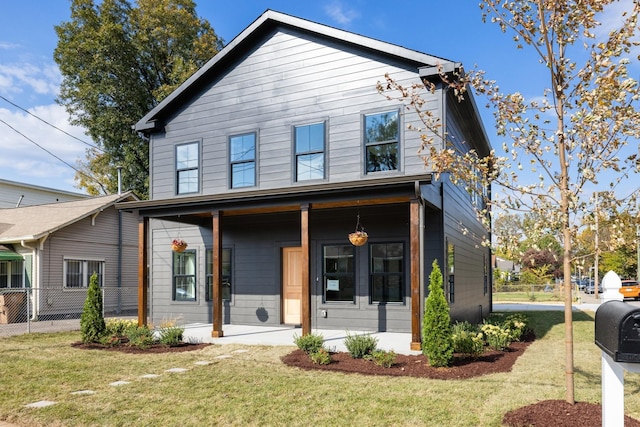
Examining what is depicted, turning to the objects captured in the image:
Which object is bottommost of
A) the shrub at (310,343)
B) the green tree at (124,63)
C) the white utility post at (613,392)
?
the shrub at (310,343)

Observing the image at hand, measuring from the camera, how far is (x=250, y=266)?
44.4 feet

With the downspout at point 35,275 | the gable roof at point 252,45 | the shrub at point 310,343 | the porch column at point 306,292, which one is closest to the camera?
A: the shrub at point 310,343

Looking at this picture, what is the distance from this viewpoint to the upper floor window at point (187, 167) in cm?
1361

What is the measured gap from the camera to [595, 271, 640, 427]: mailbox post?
104 inches

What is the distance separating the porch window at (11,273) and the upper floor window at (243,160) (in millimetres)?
10106

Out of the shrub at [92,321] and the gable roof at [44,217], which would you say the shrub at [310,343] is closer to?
the shrub at [92,321]

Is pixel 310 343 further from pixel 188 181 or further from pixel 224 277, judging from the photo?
pixel 188 181

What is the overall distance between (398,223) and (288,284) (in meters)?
3.42

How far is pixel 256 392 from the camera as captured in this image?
644cm

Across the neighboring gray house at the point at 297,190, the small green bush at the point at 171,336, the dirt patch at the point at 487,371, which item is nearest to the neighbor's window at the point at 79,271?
the neighboring gray house at the point at 297,190

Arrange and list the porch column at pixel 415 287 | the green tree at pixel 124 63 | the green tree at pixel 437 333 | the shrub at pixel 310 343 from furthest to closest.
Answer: the green tree at pixel 124 63 < the porch column at pixel 415 287 < the shrub at pixel 310 343 < the green tree at pixel 437 333

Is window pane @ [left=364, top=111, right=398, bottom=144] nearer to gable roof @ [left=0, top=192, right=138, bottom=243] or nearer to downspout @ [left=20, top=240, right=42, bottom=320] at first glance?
gable roof @ [left=0, top=192, right=138, bottom=243]

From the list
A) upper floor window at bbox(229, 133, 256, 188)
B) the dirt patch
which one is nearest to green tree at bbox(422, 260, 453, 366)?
the dirt patch

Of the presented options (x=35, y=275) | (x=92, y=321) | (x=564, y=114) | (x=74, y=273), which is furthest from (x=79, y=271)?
(x=564, y=114)
